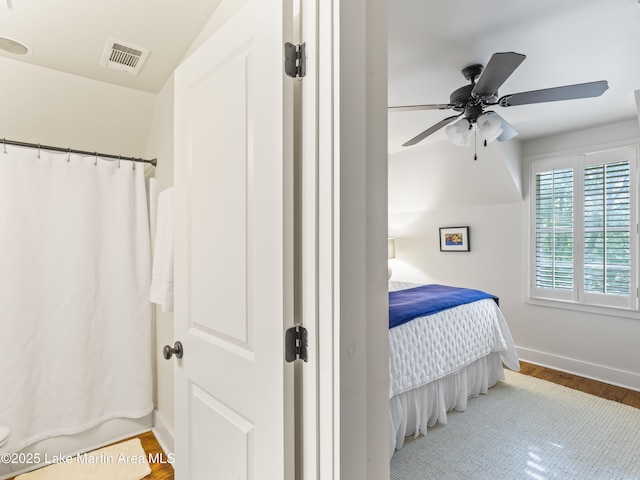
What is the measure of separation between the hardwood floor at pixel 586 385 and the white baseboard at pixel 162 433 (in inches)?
130

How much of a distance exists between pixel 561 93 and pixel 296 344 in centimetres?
198

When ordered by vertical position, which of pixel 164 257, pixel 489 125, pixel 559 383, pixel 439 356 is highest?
pixel 489 125

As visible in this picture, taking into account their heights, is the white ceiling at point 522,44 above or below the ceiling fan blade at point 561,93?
above

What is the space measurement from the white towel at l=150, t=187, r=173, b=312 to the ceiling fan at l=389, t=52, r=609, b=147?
1437 millimetres

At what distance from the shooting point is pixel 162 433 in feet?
6.95

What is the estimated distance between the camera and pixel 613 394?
9.65ft

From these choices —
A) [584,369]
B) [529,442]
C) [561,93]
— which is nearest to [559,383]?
[584,369]

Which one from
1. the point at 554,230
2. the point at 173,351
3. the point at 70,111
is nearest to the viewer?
the point at 173,351

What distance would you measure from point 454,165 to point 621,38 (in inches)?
84.0

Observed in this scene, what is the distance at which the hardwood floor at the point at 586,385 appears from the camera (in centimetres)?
287

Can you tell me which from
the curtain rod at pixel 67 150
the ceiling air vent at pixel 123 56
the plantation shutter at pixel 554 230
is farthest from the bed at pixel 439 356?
the ceiling air vent at pixel 123 56

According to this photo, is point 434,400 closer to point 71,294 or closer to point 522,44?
point 522,44

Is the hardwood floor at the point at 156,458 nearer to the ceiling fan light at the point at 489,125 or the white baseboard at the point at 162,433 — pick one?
the white baseboard at the point at 162,433

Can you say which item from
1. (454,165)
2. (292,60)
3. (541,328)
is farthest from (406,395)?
(454,165)
